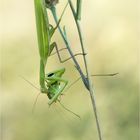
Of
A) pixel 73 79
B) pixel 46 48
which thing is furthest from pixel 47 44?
pixel 73 79

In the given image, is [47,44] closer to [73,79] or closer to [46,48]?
[46,48]

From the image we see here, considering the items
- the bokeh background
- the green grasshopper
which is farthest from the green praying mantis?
the bokeh background

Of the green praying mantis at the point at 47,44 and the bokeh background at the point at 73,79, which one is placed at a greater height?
the green praying mantis at the point at 47,44

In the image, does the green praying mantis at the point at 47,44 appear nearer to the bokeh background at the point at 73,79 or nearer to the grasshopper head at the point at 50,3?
the grasshopper head at the point at 50,3

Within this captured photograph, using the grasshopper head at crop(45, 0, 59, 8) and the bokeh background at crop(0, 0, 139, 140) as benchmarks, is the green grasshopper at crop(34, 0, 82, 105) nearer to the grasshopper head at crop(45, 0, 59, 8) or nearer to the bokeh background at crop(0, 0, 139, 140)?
the grasshopper head at crop(45, 0, 59, 8)

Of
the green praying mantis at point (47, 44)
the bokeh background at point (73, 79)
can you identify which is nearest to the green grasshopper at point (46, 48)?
the green praying mantis at point (47, 44)

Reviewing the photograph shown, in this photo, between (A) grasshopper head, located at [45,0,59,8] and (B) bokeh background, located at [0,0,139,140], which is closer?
(A) grasshopper head, located at [45,0,59,8]

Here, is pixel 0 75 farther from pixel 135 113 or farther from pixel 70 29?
pixel 135 113

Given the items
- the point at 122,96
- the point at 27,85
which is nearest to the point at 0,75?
the point at 27,85

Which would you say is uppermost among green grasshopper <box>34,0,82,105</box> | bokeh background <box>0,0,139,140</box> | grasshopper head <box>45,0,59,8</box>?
grasshopper head <box>45,0,59,8</box>
